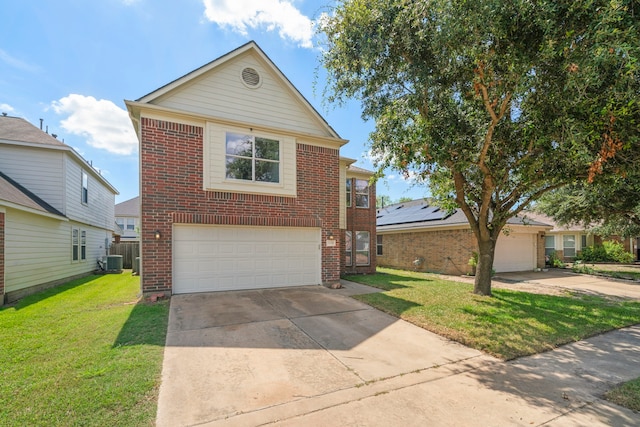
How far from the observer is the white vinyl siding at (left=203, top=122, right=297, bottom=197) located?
8.71 metres

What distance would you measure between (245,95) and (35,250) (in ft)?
28.6

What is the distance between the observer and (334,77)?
758cm

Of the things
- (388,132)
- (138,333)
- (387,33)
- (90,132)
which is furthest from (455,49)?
(90,132)

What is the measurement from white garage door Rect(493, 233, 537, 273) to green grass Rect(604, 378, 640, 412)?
1319 centimetres

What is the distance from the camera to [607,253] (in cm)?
2245

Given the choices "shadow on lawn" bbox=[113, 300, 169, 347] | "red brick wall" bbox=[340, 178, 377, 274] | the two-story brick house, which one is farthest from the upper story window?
"red brick wall" bbox=[340, 178, 377, 274]

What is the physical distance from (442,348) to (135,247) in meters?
18.1

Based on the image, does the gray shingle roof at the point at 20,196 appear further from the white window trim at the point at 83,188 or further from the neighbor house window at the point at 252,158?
the neighbor house window at the point at 252,158

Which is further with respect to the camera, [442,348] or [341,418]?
[442,348]

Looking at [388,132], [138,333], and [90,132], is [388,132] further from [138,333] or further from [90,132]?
[90,132]

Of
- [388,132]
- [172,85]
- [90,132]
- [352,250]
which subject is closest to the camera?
[388,132]

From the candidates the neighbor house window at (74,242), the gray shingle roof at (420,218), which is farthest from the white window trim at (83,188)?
the gray shingle roof at (420,218)

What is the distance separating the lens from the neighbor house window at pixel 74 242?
1302cm

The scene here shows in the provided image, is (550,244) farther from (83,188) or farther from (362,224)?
(83,188)
